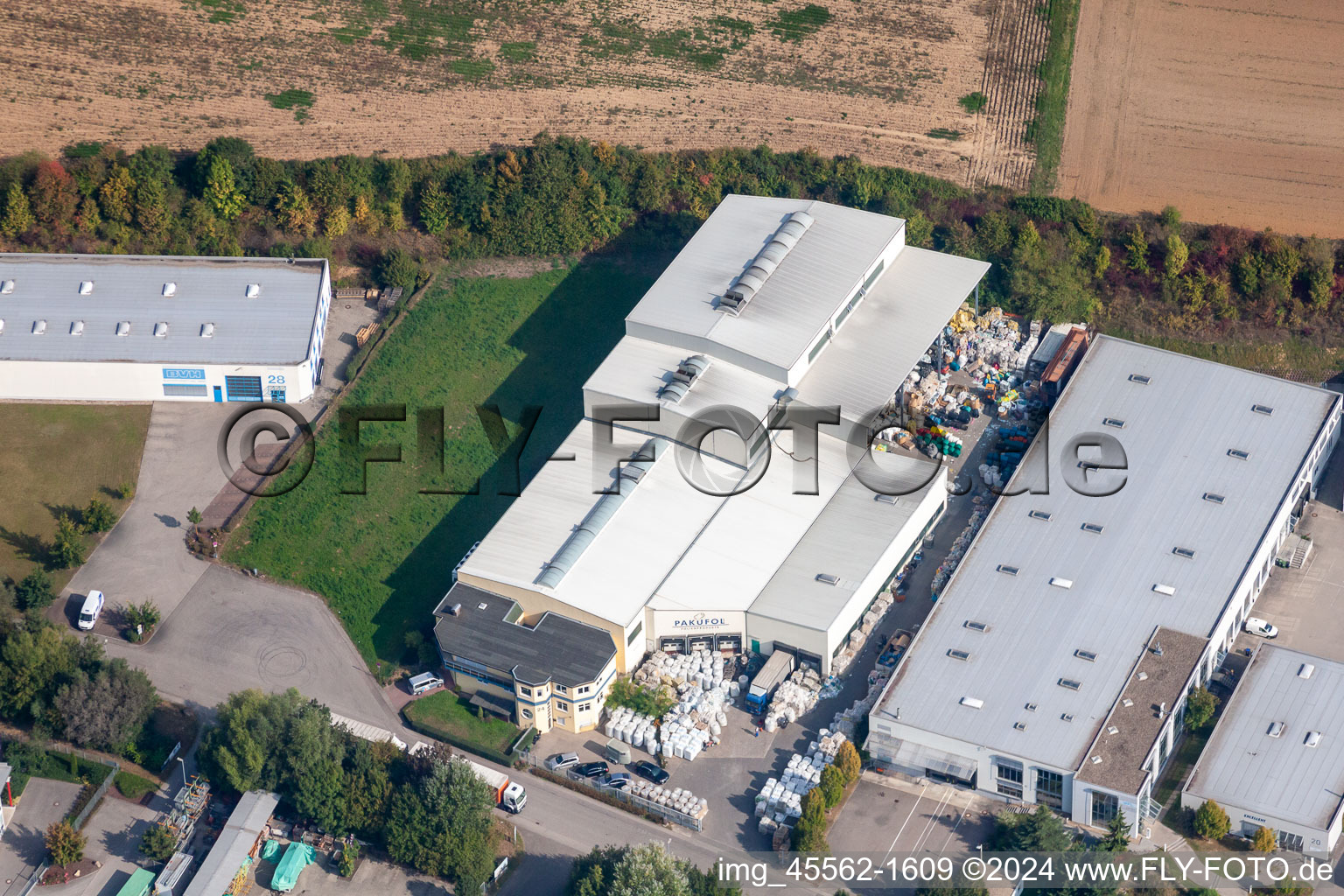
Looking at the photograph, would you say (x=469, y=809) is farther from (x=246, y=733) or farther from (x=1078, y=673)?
(x=1078, y=673)

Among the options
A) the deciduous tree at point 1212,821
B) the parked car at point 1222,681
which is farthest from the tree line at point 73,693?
the parked car at point 1222,681

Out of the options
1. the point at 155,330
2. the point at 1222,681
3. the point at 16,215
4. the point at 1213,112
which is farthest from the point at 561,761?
the point at 1213,112

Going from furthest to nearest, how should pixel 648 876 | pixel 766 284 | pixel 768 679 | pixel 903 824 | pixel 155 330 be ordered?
pixel 155 330 → pixel 766 284 → pixel 768 679 → pixel 903 824 → pixel 648 876

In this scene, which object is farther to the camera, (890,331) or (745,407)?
(890,331)

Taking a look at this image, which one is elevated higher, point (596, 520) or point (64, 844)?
point (596, 520)

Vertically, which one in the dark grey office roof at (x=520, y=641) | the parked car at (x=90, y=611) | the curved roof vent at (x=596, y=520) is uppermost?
the curved roof vent at (x=596, y=520)

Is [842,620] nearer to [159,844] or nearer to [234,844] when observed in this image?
[234,844]

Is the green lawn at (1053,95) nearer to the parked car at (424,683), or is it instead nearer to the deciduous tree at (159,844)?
the parked car at (424,683)

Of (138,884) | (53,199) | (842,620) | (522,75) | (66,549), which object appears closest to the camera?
(138,884)
